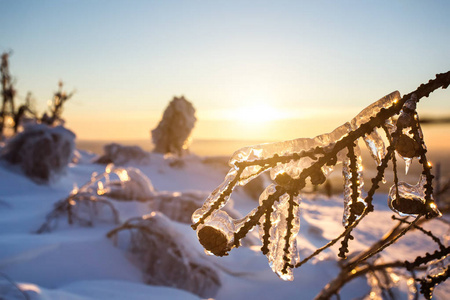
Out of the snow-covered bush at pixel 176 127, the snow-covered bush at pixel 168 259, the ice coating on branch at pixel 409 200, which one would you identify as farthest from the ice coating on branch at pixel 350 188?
the snow-covered bush at pixel 176 127

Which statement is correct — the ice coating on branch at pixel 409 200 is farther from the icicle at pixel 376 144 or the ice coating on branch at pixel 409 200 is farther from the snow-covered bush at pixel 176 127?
the snow-covered bush at pixel 176 127

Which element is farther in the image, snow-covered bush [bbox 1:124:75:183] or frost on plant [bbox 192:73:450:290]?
snow-covered bush [bbox 1:124:75:183]

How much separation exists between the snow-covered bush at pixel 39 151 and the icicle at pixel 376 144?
37.3 ft

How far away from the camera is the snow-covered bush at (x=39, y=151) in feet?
35.7

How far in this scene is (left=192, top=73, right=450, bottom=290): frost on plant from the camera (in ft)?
3.26

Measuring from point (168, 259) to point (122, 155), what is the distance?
43.5ft

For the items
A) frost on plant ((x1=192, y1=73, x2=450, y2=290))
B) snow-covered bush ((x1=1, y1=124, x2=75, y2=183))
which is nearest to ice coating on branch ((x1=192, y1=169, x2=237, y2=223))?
frost on plant ((x1=192, y1=73, x2=450, y2=290))

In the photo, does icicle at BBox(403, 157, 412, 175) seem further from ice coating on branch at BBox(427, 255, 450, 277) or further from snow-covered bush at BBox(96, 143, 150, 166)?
snow-covered bush at BBox(96, 143, 150, 166)

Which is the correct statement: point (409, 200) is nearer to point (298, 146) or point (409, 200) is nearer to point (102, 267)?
point (298, 146)

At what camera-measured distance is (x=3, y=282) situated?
2.73 m

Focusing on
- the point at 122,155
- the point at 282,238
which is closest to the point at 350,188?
the point at 282,238

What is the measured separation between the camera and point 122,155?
56.7ft

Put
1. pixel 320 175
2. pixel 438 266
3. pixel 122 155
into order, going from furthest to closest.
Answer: pixel 122 155, pixel 438 266, pixel 320 175

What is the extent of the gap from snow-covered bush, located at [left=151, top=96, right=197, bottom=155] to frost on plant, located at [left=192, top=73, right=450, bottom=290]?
1808 centimetres
